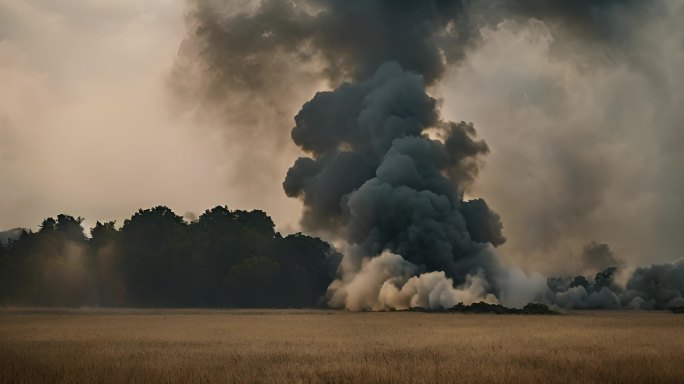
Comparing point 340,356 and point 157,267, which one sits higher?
point 157,267

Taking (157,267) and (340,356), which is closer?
(340,356)

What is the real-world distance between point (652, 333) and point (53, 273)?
95.7m

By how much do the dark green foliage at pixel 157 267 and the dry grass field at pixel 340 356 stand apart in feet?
230

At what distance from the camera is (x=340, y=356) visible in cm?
3145

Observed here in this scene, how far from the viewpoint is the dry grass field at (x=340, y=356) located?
953 inches

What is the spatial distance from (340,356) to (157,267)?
339 ft

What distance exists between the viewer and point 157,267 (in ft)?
423

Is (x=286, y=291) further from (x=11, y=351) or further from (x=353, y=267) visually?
(x=11, y=351)

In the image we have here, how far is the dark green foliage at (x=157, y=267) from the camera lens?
114500mm

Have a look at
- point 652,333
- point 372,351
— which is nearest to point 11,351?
point 372,351

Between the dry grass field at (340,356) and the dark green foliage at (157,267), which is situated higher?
the dark green foliage at (157,267)

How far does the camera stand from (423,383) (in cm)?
2239

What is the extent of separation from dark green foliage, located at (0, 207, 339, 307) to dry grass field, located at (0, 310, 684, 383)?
7025cm

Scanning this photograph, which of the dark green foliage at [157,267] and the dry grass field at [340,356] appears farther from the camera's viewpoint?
the dark green foliage at [157,267]
